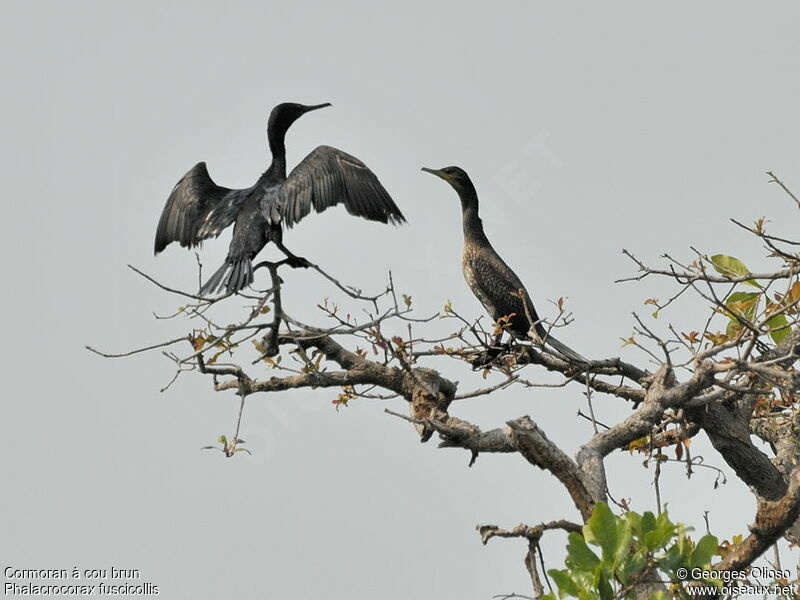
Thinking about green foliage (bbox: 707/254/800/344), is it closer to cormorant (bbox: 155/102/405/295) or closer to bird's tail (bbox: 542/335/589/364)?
bird's tail (bbox: 542/335/589/364)

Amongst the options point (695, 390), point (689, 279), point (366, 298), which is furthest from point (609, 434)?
point (366, 298)

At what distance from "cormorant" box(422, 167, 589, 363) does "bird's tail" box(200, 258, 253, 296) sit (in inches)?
64.9

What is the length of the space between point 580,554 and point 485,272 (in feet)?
10.5

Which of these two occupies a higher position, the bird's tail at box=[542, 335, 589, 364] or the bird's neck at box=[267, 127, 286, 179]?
the bird's neck at box=[267, 127, 286, 179]

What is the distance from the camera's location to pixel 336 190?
611 centimetres

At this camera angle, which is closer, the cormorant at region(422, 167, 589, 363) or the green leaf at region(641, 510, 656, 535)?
the green leaf at region(641, 510, 656, 535)

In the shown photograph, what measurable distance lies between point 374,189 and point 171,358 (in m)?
1.72

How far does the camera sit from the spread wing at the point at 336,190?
6066mm

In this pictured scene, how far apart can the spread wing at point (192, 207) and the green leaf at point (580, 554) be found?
3.25 m

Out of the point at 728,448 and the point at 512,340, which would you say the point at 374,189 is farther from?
the point at 728,448

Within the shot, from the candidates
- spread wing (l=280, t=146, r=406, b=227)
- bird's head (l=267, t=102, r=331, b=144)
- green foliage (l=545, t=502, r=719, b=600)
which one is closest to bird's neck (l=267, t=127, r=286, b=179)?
bird's head (l=267, t=102, r=331, b=144)

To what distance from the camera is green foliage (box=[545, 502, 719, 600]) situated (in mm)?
3891

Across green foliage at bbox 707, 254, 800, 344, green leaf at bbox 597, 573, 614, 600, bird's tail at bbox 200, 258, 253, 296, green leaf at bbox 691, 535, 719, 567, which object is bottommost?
green leaf at bbox 597, 573, 614, 600

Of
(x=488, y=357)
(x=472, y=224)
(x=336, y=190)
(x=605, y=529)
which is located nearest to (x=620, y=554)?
(x=605, y=529)
